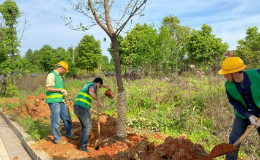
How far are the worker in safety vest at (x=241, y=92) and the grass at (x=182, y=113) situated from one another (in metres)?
0.95

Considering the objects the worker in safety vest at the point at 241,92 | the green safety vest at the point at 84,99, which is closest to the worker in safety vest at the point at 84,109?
the green safety vest at the point at 84,99

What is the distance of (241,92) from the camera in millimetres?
3170

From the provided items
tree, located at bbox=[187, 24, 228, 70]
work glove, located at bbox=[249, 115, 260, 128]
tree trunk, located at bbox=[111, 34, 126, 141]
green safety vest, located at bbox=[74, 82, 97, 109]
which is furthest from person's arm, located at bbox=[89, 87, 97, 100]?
tree, located at bbox=[187, 24, 228, 70]

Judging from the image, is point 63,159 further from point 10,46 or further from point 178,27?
point 178,27

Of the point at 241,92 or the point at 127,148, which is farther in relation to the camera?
the point at 127,148

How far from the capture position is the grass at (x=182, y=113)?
4.75 m

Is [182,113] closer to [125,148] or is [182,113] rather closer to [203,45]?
[125,148]

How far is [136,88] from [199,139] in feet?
14.3

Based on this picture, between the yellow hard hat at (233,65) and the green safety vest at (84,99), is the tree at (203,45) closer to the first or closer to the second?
the green safety vest at (84,99)

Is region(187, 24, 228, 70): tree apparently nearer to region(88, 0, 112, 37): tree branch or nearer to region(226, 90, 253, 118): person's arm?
region(88, 0, 112, 37): tree branch

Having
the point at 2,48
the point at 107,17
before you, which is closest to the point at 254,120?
the point at 107,17

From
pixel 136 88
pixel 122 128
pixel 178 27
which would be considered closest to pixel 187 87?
pixel 136 88

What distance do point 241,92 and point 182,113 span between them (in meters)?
2.64

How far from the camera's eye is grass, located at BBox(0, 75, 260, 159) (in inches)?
187
